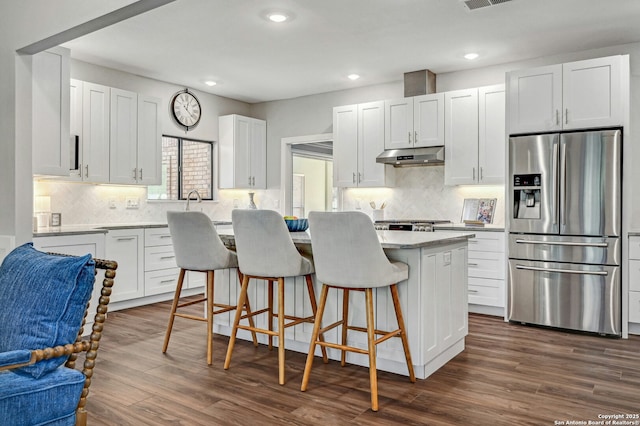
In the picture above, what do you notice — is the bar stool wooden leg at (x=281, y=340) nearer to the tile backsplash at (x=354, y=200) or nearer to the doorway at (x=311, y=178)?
the tile backsplash at (x=354, y=200)

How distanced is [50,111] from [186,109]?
2.38m

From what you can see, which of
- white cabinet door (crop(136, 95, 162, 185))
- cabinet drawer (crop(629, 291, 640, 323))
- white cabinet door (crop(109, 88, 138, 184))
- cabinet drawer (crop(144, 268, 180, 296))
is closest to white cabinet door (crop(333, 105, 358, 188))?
white cabinet door (crop(136, 95, 162, 185))

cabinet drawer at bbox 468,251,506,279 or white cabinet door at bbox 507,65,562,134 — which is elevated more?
white cabinet door at bbox 507,65,562,134

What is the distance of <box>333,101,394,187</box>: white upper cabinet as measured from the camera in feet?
19.0

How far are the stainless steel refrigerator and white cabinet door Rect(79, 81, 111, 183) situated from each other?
4.06 meters

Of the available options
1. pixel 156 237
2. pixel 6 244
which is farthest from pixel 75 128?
pixel 6 244

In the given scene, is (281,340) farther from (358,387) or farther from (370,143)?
(370,143)

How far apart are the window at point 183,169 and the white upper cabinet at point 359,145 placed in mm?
1839

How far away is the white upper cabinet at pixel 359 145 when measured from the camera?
5.79m

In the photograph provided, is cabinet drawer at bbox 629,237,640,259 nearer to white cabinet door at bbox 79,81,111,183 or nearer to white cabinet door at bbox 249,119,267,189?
white cabinet door at bbox 249,119,267,189

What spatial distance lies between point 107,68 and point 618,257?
537cm

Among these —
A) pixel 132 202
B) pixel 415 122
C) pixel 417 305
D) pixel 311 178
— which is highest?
pixel 415 122

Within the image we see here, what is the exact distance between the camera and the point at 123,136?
208 inches

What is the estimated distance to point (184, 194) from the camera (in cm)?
643
